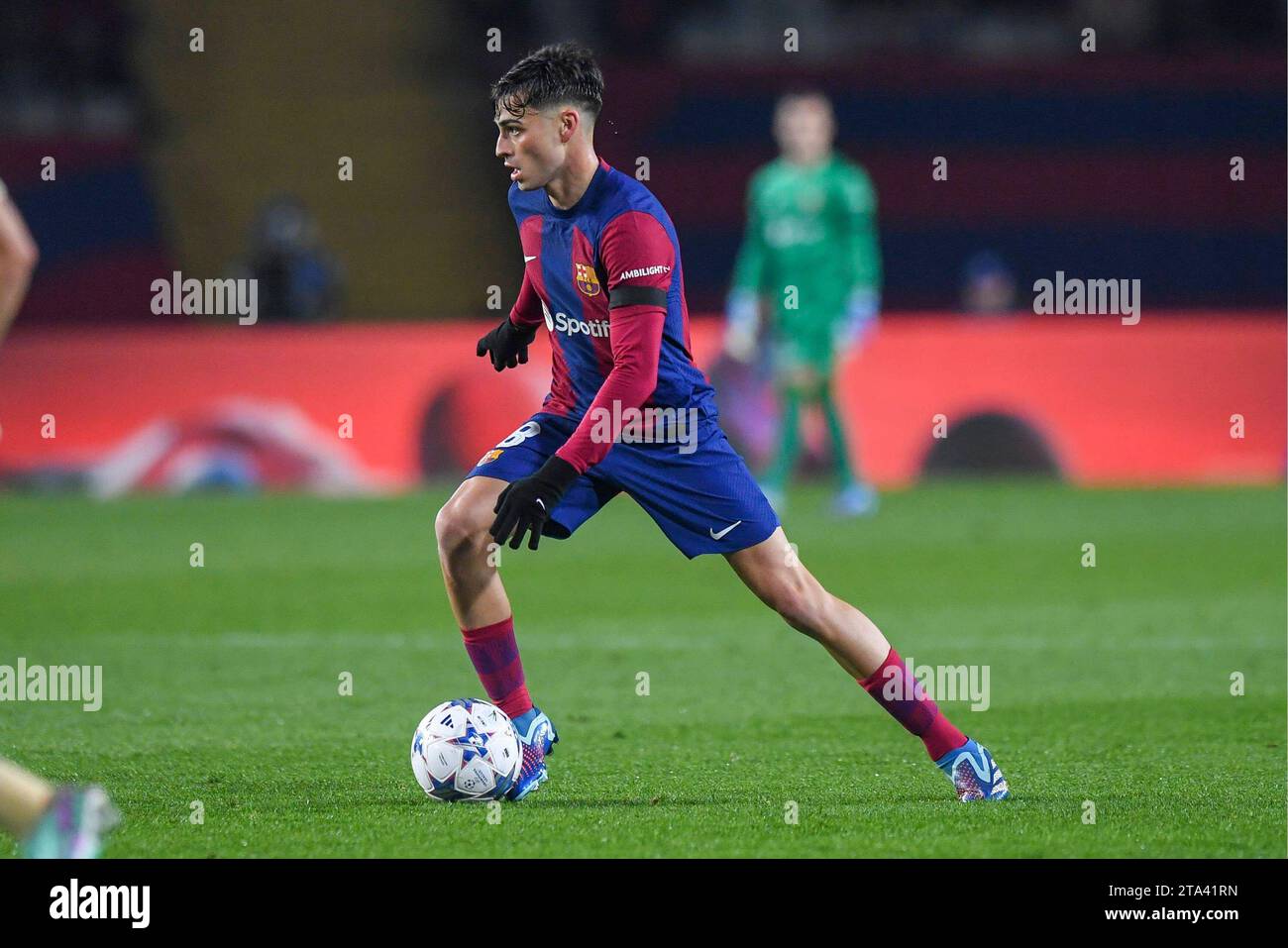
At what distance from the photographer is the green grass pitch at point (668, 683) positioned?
15.5ft

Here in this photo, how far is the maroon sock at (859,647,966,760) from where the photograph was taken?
5078 millimetres

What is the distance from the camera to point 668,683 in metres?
7.24

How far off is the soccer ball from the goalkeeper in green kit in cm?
812

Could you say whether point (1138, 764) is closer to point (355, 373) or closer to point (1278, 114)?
point (355, 373)

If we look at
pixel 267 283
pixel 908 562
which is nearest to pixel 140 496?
pixel 267 283

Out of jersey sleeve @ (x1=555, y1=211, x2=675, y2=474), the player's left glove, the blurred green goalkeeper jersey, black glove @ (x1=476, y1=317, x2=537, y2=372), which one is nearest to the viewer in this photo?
jersey sleeve @ (x1=555, y1=211, x2=675, y2=474)

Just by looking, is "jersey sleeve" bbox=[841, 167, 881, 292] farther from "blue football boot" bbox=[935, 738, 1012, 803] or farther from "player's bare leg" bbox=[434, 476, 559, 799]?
"blue football boot" bbox=[935, 738, 1012, 803]

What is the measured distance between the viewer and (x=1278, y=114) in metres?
23.2

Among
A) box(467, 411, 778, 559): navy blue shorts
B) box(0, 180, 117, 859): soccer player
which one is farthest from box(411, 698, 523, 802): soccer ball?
box(0, 180, 117, 859): soccer player

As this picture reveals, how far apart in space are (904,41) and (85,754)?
19.8 meters

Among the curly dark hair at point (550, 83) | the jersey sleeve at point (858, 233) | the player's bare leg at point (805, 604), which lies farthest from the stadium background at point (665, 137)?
the player's bare leg at point (805, 604)

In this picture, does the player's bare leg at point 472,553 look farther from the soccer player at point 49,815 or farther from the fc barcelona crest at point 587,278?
the soccer player at point 49,815

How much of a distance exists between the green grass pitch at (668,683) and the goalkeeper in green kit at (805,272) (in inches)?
36.9

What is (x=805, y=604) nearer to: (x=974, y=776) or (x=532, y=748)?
(x=974, y=776)
